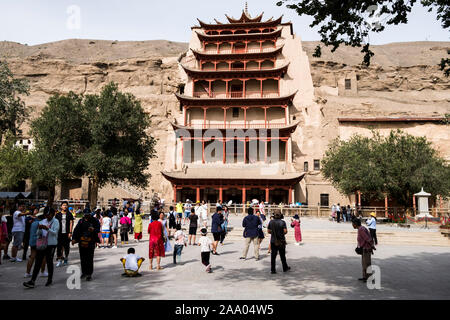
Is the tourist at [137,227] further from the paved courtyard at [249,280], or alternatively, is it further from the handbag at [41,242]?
the handbag at [41,242]

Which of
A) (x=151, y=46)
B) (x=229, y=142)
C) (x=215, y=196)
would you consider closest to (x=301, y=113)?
(x=229, y=142)

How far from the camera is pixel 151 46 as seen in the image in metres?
72.9

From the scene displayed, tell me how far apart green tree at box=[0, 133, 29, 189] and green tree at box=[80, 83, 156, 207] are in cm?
1182

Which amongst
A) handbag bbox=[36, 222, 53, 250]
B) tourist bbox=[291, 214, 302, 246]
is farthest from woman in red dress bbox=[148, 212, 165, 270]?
tourist bbox=[291, 214, 302, 246]

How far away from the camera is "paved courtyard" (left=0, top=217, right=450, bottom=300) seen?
623 centimetres

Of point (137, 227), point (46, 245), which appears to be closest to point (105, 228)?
point (137, 227)

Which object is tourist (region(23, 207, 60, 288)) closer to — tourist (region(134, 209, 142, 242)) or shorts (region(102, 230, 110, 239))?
shorts (region(102, 230, 110, 239))

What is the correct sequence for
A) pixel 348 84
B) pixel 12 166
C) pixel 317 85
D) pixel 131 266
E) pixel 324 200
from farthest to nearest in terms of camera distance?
pixel 317 85
pixel 348 84
pixel 12 166
pixel 324 200
pixel 131 266

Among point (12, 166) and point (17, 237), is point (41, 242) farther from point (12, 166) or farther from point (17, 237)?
point (12, 166)

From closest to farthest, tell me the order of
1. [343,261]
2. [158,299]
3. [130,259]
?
[158,299]
[130,259]
[343,261]

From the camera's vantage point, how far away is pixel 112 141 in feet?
A: 91.0

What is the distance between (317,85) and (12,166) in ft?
137

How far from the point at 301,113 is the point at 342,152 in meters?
10.4
